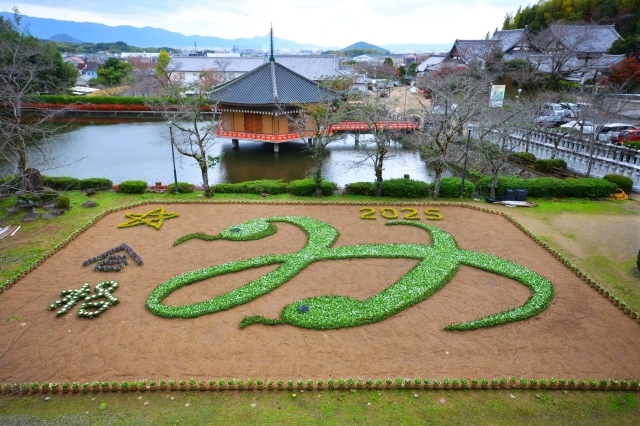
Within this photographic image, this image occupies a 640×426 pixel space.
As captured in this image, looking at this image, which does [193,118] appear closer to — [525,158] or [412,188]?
[412,188]

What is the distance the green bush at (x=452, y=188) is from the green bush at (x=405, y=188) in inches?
25.0

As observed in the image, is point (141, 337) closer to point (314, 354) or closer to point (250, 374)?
point (250, 374)

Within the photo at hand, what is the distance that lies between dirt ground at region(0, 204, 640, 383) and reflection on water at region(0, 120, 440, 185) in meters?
13.2

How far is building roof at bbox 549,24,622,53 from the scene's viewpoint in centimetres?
4716

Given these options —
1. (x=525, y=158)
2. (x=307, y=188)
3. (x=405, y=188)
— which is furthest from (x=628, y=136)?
(x=307, y=188)

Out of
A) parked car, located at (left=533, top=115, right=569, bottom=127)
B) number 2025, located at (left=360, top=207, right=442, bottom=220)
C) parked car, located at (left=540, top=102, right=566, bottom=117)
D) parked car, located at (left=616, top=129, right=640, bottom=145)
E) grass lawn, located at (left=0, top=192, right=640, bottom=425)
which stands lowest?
grass lawn, located at (left=0, top=192, right=640, bottom=425)

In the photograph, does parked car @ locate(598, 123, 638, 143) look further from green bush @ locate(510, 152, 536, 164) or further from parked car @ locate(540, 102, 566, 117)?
green bush @ locate(510, 152, 536, 164)

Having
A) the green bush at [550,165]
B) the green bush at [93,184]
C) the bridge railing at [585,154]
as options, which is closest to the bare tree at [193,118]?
the green bush at [93,184]

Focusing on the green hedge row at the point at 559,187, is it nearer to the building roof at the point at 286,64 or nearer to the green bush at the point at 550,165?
the green bush at the point at 550,165

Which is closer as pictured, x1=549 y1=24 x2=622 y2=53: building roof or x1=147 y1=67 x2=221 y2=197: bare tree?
x1=147 y1=67 x2=221 y2=197: bare tree

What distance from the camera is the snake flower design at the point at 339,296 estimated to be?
41.0 feet

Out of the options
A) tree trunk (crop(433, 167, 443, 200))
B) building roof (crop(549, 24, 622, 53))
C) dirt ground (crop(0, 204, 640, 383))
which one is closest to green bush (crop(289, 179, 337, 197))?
tree trunk (crop(433, 167, 443, 200))

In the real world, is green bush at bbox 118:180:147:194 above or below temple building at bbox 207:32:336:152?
below

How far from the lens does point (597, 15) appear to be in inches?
2315
